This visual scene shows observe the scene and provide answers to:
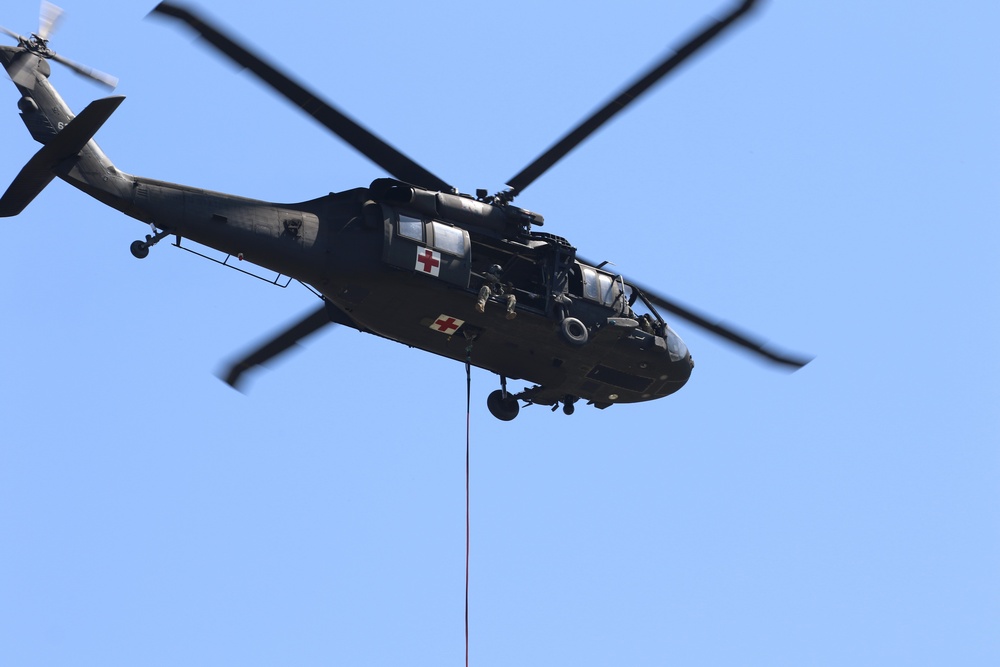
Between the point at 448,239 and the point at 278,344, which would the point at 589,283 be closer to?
the point at 448,239

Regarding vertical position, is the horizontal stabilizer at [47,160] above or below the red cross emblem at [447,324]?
above

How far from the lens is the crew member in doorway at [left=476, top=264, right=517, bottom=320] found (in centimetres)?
2744

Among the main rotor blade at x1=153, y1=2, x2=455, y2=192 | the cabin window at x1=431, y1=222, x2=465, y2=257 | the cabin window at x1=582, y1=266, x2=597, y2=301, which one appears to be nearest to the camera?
the main rotor blade at x1=153, y1=2, x2=455, y2=192

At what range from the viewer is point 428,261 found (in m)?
27.0

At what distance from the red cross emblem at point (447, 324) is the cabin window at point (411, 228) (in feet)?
5.03

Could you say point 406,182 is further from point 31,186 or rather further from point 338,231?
point 31,186

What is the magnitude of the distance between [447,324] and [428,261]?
137cm

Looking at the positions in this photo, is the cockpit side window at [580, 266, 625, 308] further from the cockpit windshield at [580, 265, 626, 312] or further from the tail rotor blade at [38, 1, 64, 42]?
the tail rotor blade at [38, 1, 64, 42]

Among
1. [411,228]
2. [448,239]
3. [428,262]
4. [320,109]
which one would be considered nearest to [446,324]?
[428,262]

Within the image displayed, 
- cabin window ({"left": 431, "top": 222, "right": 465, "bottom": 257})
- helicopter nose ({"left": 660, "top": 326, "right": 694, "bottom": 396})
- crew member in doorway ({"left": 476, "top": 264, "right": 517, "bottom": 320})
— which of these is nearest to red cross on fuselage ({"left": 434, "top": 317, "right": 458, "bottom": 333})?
crew member in doorway ({"left": 476, "top": 264, "right": 517, "bottom": 320})

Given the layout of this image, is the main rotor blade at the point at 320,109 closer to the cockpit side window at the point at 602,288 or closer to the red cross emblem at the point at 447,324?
the red cross emblem at the point at 447,324

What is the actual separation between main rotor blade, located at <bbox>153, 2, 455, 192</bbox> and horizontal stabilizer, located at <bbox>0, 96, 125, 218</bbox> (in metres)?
2.15

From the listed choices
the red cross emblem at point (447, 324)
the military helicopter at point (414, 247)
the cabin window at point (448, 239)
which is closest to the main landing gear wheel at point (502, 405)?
the military helicopter at point (414, 247)

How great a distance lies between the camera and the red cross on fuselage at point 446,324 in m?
27.7
